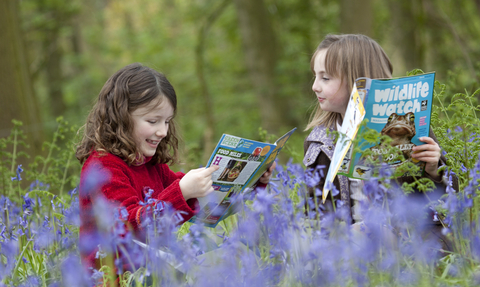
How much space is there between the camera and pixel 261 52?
9.39 meters

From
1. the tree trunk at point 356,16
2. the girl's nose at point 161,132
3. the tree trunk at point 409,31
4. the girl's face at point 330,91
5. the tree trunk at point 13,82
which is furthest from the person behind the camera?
the tree trunk at point 409,31

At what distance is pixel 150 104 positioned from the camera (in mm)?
2590

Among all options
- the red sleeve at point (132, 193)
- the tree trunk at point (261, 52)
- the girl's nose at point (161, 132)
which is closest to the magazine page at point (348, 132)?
the red sleeve at point (132, 193)

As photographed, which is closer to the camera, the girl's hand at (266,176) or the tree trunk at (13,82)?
the girl's hand at (266,176)

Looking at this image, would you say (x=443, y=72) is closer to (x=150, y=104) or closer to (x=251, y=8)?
(x=251, y=8)

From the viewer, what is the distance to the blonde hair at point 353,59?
9.07 feet

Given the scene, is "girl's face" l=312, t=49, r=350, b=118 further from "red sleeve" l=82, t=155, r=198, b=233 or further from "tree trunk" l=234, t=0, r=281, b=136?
"tree trunk" l=234, t=0, r=281, b=136

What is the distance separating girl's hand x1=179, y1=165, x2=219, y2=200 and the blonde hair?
1.05m

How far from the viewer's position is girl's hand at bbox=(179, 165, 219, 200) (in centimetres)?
224

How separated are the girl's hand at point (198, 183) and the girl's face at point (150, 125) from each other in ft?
1.28

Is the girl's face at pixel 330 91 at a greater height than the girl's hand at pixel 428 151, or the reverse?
the girl's face at pixel 330 91

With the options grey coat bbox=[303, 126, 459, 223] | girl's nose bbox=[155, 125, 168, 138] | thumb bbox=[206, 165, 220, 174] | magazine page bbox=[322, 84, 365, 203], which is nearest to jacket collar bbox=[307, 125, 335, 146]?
grey coat bbox=[303, 126, 459, 223]

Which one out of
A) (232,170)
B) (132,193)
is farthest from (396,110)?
(132,193)

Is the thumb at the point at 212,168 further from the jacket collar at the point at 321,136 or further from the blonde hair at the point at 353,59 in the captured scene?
the blonde hair at the point at 353,59
